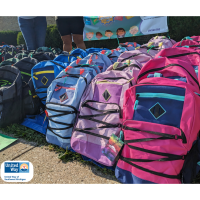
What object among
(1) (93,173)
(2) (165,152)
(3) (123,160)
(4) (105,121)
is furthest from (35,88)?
(2) (165,152)

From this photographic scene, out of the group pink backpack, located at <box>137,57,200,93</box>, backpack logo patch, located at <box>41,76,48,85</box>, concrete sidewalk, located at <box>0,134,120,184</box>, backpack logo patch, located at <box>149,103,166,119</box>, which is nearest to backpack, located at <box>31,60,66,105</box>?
backpack logo patch, located at <box>41,76,48,85</box>

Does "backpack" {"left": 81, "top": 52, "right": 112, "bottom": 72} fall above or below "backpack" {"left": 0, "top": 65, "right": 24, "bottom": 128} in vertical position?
above

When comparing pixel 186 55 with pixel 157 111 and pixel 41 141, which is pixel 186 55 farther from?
pixel 41 141

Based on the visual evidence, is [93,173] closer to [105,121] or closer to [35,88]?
[105,121]

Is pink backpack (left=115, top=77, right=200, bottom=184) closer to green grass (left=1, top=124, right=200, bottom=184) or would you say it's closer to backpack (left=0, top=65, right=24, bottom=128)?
green grass (left=1, top=124, right=200, bottom=184)

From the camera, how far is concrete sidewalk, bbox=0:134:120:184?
4.85 ft

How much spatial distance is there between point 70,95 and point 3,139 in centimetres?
107

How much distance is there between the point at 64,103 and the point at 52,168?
0.68 metres

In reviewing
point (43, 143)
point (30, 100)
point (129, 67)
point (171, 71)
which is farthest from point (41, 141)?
point (171, 71)

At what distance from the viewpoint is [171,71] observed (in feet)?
4.89

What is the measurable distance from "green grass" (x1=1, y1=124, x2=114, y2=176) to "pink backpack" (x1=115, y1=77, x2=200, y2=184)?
329mm

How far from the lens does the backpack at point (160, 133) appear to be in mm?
1214

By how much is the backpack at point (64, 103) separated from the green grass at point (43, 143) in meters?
0.07
